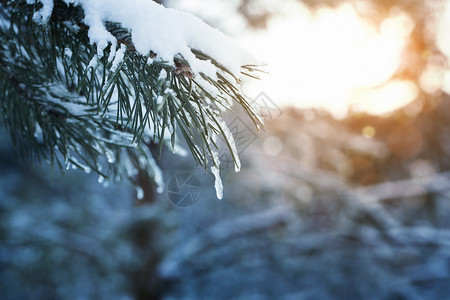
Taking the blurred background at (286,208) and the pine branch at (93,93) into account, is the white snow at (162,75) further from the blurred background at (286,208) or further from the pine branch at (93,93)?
the blurred background at (286,208)

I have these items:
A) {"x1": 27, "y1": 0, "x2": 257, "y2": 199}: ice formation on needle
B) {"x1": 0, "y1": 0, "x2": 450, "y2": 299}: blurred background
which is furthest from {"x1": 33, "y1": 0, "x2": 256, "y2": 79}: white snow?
{"x1": 0, "y1": 0, "x2": 450, "y2": 299}: blurred background

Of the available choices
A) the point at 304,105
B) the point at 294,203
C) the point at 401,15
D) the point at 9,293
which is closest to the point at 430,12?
the point at 401,15

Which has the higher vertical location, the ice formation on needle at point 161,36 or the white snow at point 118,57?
the ice formation on needle at point 161,36

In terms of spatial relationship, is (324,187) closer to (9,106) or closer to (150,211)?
(150,211)

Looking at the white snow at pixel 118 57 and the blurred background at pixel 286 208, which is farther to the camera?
the blurred background at pixel 286 208

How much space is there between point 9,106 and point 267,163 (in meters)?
2.92

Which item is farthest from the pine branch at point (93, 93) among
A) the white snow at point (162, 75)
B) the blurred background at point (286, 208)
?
the blurred background at point (286, 208)

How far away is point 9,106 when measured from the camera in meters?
0.59

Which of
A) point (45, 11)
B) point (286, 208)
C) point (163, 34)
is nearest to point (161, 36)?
point (163, 34)

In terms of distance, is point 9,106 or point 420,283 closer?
point 9,106

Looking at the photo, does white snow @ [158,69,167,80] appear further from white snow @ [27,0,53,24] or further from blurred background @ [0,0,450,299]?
blurred background @ [0,0,450,299]

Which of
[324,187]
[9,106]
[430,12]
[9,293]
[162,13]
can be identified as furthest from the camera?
[430,12]

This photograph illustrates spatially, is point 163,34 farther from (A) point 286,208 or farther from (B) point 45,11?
(A) point 286,208

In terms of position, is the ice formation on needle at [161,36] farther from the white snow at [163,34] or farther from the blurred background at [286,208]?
the blurred background at [286,208]
